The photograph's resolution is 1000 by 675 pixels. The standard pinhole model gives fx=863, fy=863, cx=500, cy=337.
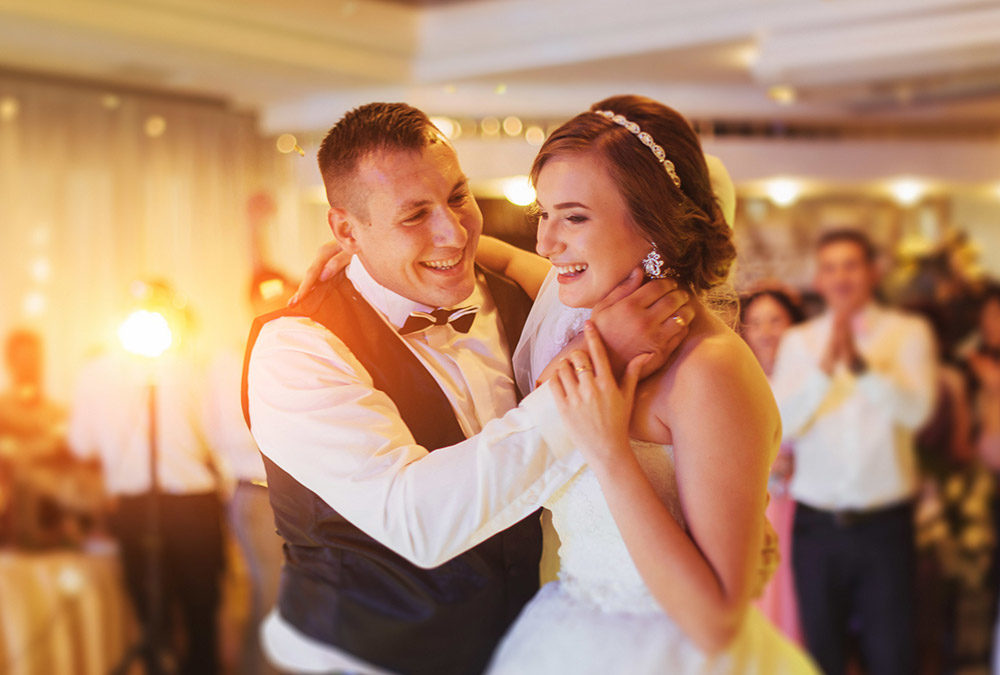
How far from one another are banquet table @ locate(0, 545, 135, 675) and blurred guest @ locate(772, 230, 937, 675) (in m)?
2.90

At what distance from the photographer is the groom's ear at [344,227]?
0.97m

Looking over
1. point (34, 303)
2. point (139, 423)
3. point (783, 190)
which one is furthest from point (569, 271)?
point (783, 190)

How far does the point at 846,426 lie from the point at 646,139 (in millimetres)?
2579

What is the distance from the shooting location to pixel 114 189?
438 centimetres

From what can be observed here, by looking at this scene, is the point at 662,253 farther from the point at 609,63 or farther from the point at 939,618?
the point at 939,618

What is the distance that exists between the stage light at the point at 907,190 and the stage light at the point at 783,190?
0.61 meters

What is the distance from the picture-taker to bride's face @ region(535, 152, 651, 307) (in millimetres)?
993

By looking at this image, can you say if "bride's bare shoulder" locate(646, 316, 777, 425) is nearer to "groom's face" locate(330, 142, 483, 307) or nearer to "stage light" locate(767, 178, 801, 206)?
"groom's face" locate(330, 142, 483, 307)

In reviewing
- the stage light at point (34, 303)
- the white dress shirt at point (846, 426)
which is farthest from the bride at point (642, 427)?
the stage light at point (34, 303)

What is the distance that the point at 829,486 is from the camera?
321cm

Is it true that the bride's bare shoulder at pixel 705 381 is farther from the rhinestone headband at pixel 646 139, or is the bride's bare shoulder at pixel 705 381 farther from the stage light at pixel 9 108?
the stage light at pixel 9 108

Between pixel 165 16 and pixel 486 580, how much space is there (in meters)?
2.90

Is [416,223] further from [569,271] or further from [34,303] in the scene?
[34,303]

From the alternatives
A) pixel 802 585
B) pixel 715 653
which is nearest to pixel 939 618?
pixel 802 585
